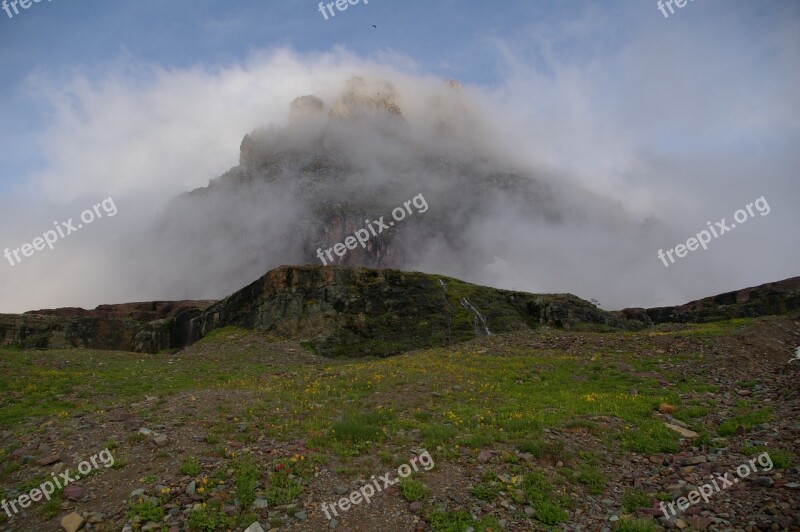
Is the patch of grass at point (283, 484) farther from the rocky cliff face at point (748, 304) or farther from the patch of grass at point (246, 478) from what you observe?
the rocky cliff face at point (748, 304)

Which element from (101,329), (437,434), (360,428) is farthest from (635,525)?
(101,329)

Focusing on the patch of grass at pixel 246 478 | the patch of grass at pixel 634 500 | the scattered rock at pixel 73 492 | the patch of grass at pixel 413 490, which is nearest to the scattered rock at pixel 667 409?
the patch of grass at pixel 634 500

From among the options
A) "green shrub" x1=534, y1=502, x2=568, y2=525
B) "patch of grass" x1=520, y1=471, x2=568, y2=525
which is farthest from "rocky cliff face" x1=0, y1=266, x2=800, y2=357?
"green shrub" x1=534, y1=502, x2=568, y2=525

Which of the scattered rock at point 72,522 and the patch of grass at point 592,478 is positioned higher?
the scattered rock at point 72,522

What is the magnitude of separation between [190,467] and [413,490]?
6.43 meters

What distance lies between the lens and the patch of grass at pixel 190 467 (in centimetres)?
1269

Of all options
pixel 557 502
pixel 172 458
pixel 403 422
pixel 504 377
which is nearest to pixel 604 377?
pixel 504 377

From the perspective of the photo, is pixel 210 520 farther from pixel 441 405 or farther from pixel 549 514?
pixel 441 405

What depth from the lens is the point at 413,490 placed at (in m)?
12.3

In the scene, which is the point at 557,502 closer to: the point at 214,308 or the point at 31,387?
the point at 31,387

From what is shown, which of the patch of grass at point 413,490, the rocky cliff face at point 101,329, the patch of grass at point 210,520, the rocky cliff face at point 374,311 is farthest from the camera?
the rocky cliff face at point 101,329

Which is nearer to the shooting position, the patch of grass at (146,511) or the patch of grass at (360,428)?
the patch of grass at (146,511)

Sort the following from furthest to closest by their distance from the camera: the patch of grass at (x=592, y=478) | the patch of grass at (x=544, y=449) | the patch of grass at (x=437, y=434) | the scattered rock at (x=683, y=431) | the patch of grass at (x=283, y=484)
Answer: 1. the scattered rock at (x=683, y=431)
2. the patch of grass at (x=437, y=434)
3. the patch of grass at (x=544, y=449)
4. the patch of grass at (x=592, y=478)
5. the patch of grass at (x=283, y=484)

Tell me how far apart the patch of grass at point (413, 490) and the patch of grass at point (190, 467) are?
588cm
